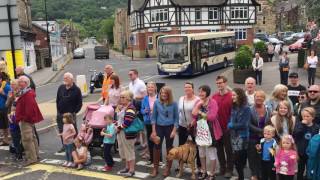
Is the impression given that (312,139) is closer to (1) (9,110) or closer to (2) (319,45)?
(1) (9,110)

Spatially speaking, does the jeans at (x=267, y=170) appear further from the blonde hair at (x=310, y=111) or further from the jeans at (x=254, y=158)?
the blonde hair at (x=310, y=111)

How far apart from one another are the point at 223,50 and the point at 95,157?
951 inches

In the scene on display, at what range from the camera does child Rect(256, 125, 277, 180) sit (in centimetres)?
735

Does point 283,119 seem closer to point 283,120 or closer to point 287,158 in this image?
point 283,120

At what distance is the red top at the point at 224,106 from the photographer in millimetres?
8133

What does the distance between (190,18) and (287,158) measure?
172 feet

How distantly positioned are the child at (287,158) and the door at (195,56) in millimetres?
20520

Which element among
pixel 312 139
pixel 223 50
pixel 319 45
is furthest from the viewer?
pixel 223 50

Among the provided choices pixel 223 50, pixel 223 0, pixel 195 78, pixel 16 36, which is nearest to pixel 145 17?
pixel 223 0

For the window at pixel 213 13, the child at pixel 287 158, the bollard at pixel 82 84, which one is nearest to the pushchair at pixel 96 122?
the child at pixel 287 158

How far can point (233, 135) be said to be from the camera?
795cm

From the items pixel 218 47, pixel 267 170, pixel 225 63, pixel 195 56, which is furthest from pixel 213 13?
pixel 267 170

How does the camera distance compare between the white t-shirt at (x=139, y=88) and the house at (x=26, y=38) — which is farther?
the house at (x=26, y=38)

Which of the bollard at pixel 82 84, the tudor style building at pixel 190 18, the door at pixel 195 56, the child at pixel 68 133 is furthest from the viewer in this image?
the tudor style building at pixel 190 18
